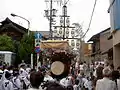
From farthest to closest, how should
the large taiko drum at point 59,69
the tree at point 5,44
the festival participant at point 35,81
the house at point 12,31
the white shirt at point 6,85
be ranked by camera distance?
the house at point 12,31, the tree at point 5,44, the white shirt at point 6,85, the large taiko drum at point 59,69, the festival participant at point 35,81

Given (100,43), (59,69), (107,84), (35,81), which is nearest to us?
(35,81)

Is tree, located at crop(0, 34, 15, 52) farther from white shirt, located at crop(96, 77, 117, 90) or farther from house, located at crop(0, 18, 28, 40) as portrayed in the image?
white shirt, located at crop(96, 77, 117, 90)

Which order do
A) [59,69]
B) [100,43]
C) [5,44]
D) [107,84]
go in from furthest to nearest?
[5,44] < [100,43] < [107,84] < [59,69]

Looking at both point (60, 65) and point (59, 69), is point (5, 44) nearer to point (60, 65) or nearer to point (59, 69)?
point (60, 65)

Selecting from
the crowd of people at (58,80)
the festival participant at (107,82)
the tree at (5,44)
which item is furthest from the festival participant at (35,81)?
the tree at (5,44)

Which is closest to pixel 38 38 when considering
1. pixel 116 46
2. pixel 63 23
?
pixel 116 46

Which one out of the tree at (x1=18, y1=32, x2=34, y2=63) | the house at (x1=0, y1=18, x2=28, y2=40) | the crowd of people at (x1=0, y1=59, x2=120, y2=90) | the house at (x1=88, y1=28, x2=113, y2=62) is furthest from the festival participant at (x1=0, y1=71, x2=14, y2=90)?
the house at (x1=0, y1=18, x2=28, y2=40)

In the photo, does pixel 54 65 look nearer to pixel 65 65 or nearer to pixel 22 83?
pixel 65 65

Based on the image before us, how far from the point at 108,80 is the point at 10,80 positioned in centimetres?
491

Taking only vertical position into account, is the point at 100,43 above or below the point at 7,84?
above

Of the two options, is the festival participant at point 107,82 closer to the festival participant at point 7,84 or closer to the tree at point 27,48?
the festival participant at point 7,84

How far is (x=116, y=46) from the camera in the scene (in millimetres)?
17438

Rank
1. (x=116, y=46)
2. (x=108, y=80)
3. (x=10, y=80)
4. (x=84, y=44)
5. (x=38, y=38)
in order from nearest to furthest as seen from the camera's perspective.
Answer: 1. (x=108, y=80)
2. (x=10, y=80)
3. (x=116, y=46)
4. (x=38, y=38)
5. (x=84, y=44)

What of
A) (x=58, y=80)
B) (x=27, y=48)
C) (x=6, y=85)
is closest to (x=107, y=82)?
(x=58, y=80)
